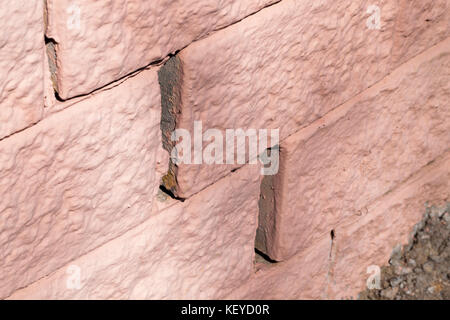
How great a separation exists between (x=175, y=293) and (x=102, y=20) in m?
0.99

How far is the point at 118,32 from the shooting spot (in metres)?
1.97

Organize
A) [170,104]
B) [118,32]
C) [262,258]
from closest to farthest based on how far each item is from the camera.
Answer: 1. [118,32]
2. [170,104]
3. [262,258]

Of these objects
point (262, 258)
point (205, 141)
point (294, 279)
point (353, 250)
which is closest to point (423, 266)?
point (353, 250)

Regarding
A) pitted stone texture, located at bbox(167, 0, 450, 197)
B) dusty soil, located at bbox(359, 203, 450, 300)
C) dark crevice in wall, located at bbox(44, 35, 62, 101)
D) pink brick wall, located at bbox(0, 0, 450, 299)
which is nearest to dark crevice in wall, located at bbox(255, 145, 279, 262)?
pink brick wall, located at bbox(0, 0, 450, 299)

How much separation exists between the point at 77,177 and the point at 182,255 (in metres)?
0.55

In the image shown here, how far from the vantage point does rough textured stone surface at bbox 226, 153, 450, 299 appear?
9.56ft

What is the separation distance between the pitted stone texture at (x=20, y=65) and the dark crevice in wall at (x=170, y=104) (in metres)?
0.40

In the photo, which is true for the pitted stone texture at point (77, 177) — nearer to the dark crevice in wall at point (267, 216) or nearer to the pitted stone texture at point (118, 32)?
the pitted stone texture at point (118, 32)

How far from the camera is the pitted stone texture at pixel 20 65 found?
1.76m

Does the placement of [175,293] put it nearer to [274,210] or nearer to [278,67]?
[274,210]

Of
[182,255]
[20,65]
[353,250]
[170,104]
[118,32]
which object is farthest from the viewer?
[353,250]

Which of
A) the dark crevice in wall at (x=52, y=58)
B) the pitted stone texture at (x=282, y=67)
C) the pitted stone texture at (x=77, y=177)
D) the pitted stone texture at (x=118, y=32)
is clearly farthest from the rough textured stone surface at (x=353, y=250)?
the dark crevice in wall at (x=52, y=58)

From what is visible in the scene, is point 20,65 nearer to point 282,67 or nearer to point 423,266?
point 282,67
